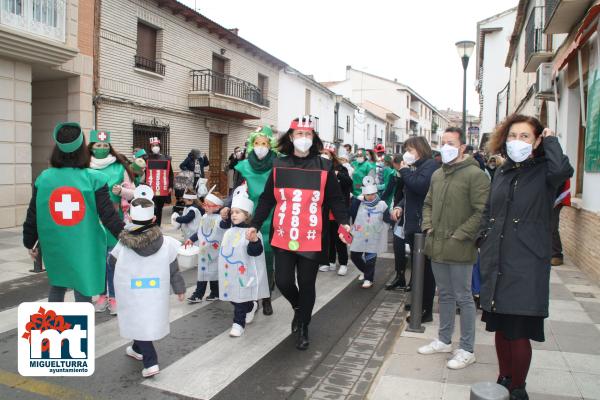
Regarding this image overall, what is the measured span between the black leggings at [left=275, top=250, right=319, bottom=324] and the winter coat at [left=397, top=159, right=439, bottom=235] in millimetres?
1371

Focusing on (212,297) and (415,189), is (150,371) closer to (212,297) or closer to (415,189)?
(212,297)

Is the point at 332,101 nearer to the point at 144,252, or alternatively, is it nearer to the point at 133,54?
the point at 133,54

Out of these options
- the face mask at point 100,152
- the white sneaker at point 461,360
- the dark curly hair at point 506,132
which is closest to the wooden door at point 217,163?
the face mask at point 100,152

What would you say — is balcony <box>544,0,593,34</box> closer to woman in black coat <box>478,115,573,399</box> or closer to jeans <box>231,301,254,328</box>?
woman in black coat <box>478,115,573,399</box>

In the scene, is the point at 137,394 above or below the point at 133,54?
below

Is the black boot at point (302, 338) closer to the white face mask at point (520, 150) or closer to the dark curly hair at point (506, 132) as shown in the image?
the dark curly hair at point (506, 132)

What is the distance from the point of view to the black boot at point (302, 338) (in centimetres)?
438

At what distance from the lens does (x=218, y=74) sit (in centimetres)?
1859

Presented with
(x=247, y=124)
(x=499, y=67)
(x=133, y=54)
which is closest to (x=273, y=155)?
(x=133, y=54)

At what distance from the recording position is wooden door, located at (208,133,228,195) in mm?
19094

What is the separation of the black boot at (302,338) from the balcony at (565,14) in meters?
6.59

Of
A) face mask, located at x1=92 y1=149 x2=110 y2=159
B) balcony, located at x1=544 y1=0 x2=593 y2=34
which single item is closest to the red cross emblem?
face mask, located at x1=92 y1=149 x2=110 y2=159

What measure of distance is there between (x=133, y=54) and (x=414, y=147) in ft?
39.0

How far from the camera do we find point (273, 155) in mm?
5008
